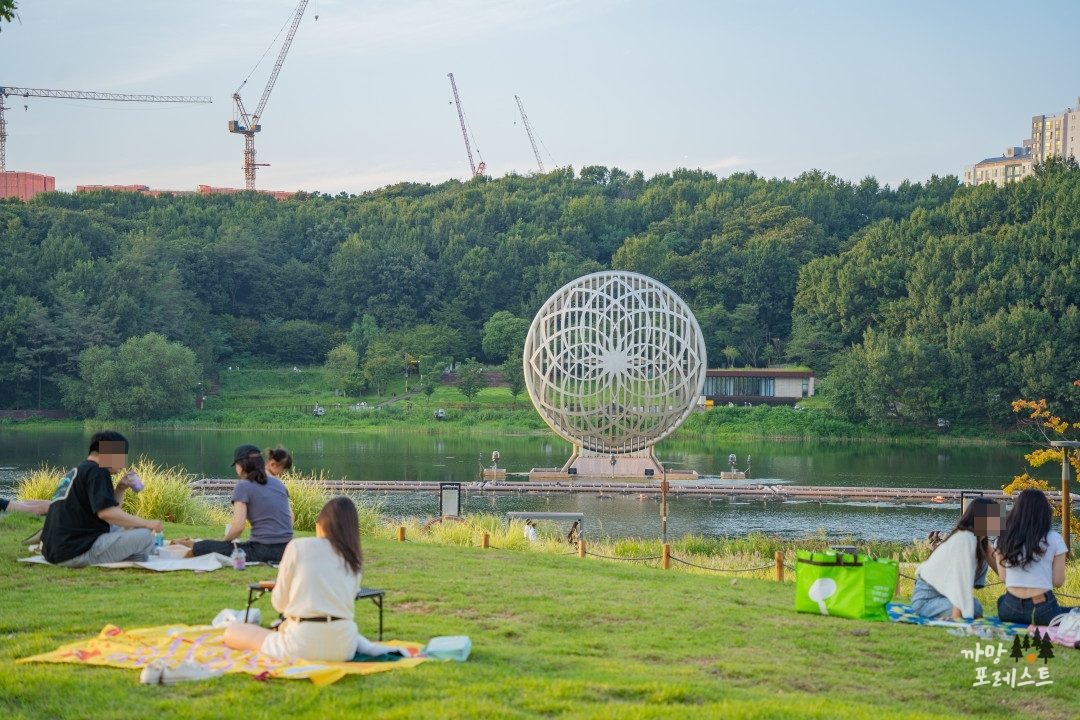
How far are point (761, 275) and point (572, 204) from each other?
1695 centimetres

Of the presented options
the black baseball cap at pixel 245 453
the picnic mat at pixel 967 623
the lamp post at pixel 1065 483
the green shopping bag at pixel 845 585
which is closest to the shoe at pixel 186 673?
the black baseball cap at pixel 245 453

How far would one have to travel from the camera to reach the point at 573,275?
65.6 metres

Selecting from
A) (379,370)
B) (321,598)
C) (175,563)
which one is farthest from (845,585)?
(379,370)

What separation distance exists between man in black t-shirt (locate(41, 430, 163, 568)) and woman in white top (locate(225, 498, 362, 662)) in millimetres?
2829

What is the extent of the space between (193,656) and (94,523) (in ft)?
11.1

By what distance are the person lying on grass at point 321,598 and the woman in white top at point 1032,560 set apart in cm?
418

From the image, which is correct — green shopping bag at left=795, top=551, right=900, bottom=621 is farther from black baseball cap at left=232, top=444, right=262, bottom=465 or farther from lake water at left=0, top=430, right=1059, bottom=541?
lake water at left=0, top=430, right=1059, bottom=541

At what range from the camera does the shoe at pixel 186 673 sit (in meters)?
5.93

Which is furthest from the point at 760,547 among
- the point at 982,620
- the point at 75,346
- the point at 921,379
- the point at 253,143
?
the point at 253,143

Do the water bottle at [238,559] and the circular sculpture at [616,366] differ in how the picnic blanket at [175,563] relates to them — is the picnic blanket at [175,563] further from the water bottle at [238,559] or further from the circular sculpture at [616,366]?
the circular sculpture at [616,366]

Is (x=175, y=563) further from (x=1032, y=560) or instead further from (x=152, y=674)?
(x=1032, y=560)

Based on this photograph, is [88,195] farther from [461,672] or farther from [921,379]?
[461,672]

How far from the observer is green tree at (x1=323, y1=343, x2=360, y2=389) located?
5700 centimetres

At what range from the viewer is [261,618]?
7535 millimetres
